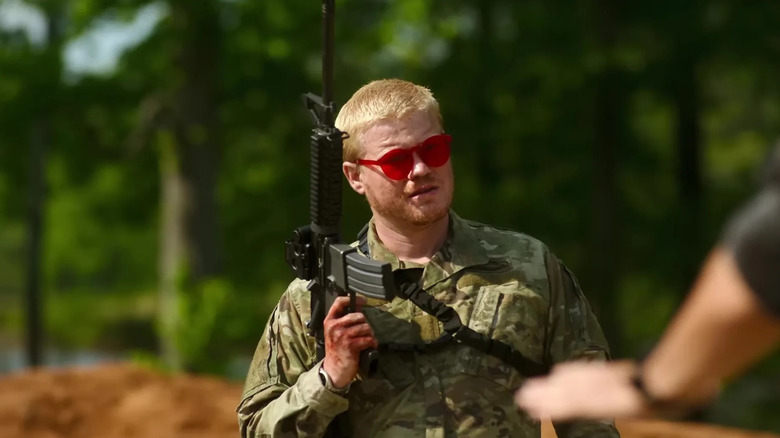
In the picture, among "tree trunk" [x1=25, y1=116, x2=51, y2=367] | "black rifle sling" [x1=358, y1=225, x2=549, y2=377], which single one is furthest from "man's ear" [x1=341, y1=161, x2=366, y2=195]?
"tree trunk" [x1=25, y1=116, x2=51, y2=367]

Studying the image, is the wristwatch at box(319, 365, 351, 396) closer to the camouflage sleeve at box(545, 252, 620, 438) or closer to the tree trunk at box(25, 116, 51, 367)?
the camouflage sleeve at box(545, 252, 620, 438)

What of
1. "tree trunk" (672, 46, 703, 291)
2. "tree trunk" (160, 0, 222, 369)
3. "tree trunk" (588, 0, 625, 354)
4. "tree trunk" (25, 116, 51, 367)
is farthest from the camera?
"tree trunk" (25, 116, 51, 367)

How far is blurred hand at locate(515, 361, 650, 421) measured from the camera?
5.19ft

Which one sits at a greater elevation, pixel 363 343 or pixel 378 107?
pixel 378 107

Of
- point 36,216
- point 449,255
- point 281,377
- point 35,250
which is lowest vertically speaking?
point 35,250

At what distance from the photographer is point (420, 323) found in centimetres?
330

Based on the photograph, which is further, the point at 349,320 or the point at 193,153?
the point at 193,153

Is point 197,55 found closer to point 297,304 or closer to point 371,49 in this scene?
point 371,49

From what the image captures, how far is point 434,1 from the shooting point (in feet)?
56.0

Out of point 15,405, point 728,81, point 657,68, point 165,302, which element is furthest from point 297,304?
point 728,81

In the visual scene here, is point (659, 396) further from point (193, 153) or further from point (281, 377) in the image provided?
point (193, 153)

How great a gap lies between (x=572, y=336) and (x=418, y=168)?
640mm

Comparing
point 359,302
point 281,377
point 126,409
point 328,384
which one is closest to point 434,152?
point 359,302

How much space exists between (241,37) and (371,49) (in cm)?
181
